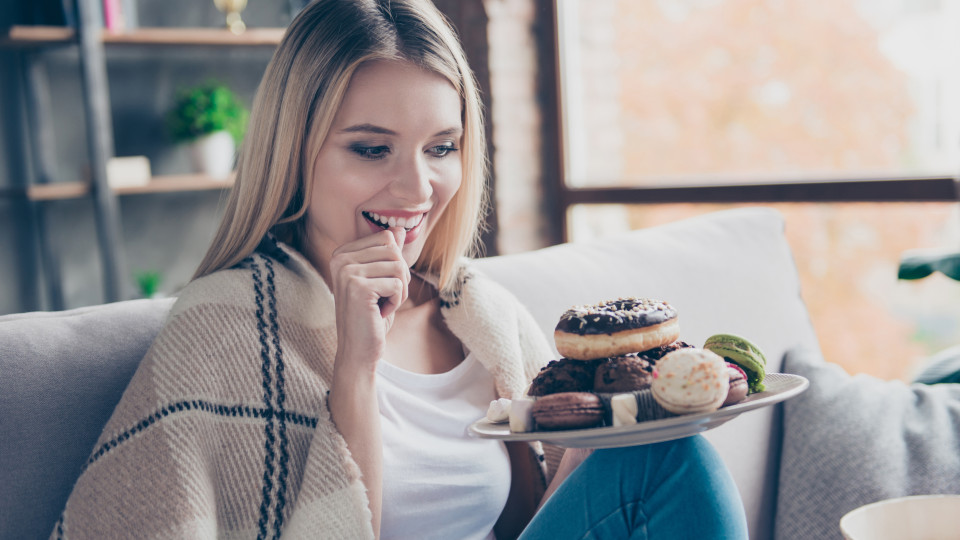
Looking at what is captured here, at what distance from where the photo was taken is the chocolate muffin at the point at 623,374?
0.93 metres

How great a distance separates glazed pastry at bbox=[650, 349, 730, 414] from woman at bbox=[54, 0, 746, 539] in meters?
0.15

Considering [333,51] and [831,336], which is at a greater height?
[333,51]

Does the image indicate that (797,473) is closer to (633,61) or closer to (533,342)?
(533,342)

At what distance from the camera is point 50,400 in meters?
1.04

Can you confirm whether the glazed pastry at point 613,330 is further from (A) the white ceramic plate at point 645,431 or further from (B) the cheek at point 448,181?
(B) the cheek at point 448,181

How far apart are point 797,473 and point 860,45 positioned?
200 centimetres

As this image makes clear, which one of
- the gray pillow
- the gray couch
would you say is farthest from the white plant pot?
the gray pillow

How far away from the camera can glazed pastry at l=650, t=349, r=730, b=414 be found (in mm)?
841

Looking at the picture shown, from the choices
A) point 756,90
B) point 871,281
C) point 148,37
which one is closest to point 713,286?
point 871,281

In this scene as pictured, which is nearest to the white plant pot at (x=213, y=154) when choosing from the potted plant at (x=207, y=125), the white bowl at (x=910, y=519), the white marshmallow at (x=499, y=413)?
the potted plant at (x=207, y=125)

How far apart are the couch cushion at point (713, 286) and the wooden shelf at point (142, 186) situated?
5.71ft

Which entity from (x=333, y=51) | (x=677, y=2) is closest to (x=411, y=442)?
(x=333, y=51)

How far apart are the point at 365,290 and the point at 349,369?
0.33 ft

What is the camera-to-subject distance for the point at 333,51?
1115mm
